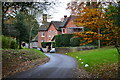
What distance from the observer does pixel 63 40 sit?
107 ft

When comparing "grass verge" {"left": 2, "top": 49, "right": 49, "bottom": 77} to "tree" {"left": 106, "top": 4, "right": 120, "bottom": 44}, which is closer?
"tree" {"left": 106, "top": 4, "right": 120, "bottom": 44}

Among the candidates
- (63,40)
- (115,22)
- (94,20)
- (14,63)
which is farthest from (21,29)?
(115,22)

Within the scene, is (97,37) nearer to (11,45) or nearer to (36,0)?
(36,0)

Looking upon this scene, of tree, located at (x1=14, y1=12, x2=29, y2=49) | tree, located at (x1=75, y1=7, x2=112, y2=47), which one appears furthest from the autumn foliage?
tree, located at (x1=14, y1=12, x2=29, y2=49)

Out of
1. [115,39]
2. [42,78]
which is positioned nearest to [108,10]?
[115,39]

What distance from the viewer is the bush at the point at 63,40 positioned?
32000mm

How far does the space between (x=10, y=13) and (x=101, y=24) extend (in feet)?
28.8

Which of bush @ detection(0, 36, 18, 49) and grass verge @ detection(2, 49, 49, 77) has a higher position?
bush @ detection(0, 36, 18, 49)

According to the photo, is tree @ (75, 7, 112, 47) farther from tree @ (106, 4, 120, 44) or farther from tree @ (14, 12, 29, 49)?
tree @ (14, 12, 29, 49)

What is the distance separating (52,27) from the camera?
3300cm

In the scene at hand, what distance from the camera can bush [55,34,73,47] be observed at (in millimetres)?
32000

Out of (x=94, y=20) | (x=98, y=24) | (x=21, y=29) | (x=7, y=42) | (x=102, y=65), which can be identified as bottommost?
(x=102, y=65)

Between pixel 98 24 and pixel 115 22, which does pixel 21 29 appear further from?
pixel 115 22

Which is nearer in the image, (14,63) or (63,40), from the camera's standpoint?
(14,63)
